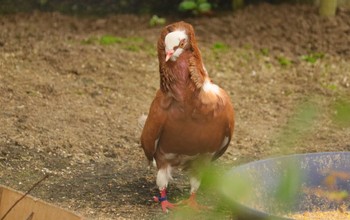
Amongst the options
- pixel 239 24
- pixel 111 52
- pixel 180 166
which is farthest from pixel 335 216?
pixel 239 24

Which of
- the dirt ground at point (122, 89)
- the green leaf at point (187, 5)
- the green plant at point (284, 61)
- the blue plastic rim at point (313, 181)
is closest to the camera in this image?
the blue plastic rim at point (313, 181)

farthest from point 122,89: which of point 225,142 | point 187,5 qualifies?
point 225,142

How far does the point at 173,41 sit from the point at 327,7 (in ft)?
14.1

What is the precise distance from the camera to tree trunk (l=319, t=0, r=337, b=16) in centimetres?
806

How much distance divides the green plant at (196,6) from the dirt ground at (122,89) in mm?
99

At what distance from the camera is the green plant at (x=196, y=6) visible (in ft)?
27.8

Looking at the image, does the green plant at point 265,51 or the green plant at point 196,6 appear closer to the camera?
the green plant at point 265,51

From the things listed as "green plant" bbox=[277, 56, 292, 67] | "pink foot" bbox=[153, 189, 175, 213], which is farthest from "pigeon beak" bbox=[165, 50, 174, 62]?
"green plant" bbox=[277, 56, 292, 67]

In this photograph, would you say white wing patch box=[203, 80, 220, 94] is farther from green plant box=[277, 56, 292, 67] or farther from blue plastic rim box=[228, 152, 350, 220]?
green plant box=[277, 56, 292, 67]

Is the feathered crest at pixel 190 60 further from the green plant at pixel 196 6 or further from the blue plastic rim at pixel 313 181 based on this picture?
the green plant at pixel 196 6

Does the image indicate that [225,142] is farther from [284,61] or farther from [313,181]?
[284,61]

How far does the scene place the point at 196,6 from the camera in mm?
8555

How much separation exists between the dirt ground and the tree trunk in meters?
0.09

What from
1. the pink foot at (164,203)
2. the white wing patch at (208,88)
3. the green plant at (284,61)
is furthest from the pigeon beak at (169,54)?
the green plant at (284,61)
